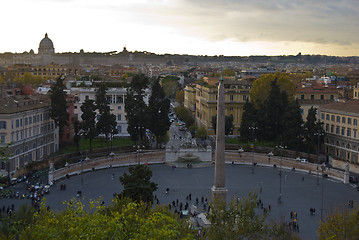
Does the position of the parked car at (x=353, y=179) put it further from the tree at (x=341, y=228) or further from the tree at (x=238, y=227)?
the tree at (x=238, y=227)

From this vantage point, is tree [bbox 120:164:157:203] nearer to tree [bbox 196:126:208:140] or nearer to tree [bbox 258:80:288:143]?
tree [bbox 258:80:288:143]

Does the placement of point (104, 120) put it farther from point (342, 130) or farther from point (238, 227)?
point (238, 227)

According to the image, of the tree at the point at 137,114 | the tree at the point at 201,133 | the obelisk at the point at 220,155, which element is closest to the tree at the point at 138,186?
the obelisk at the point at 220,155

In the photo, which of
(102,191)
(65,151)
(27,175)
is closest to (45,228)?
(102,191)

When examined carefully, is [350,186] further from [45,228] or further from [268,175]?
[45,228]

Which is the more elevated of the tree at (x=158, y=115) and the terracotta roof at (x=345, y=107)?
the terracotta roof at (x=345, y=107)

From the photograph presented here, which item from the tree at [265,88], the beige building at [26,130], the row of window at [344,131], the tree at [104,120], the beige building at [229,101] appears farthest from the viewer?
the beige building at [229,101]
